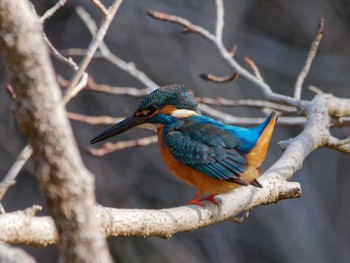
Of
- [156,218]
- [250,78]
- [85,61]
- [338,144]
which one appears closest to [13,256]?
[156,218]

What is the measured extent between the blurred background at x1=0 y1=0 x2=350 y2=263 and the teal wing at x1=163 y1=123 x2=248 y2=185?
3.16m

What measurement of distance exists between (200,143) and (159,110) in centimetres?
26

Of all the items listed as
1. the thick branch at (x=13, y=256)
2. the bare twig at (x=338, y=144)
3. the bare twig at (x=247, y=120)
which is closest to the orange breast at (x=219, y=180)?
the bare twig at (x=338, y=144)

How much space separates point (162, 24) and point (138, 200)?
5.41 feet

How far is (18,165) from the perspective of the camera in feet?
7.01

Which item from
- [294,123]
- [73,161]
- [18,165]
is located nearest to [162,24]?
[294,123]

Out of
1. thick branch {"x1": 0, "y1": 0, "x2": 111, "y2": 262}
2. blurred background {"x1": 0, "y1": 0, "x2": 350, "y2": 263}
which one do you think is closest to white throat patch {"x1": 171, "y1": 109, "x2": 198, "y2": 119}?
thick branch {"x1": 0, "y1": 0, "x2": 111, "y2": 262}

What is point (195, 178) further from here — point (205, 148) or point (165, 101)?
point (165, 101)

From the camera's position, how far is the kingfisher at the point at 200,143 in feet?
8.64

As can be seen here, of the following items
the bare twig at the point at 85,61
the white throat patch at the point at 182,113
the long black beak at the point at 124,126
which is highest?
the bare twig at the point at 85,61

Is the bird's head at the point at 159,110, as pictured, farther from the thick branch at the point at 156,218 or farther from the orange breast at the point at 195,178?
the thick branch at the point at 156,218

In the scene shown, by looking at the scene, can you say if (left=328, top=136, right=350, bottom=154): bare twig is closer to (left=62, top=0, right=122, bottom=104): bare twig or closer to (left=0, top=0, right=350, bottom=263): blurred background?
(left=62, top=0, right=122, bottom=104): bare twig

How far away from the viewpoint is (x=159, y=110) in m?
3.04

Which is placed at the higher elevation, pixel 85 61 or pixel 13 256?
pixel 13 256
